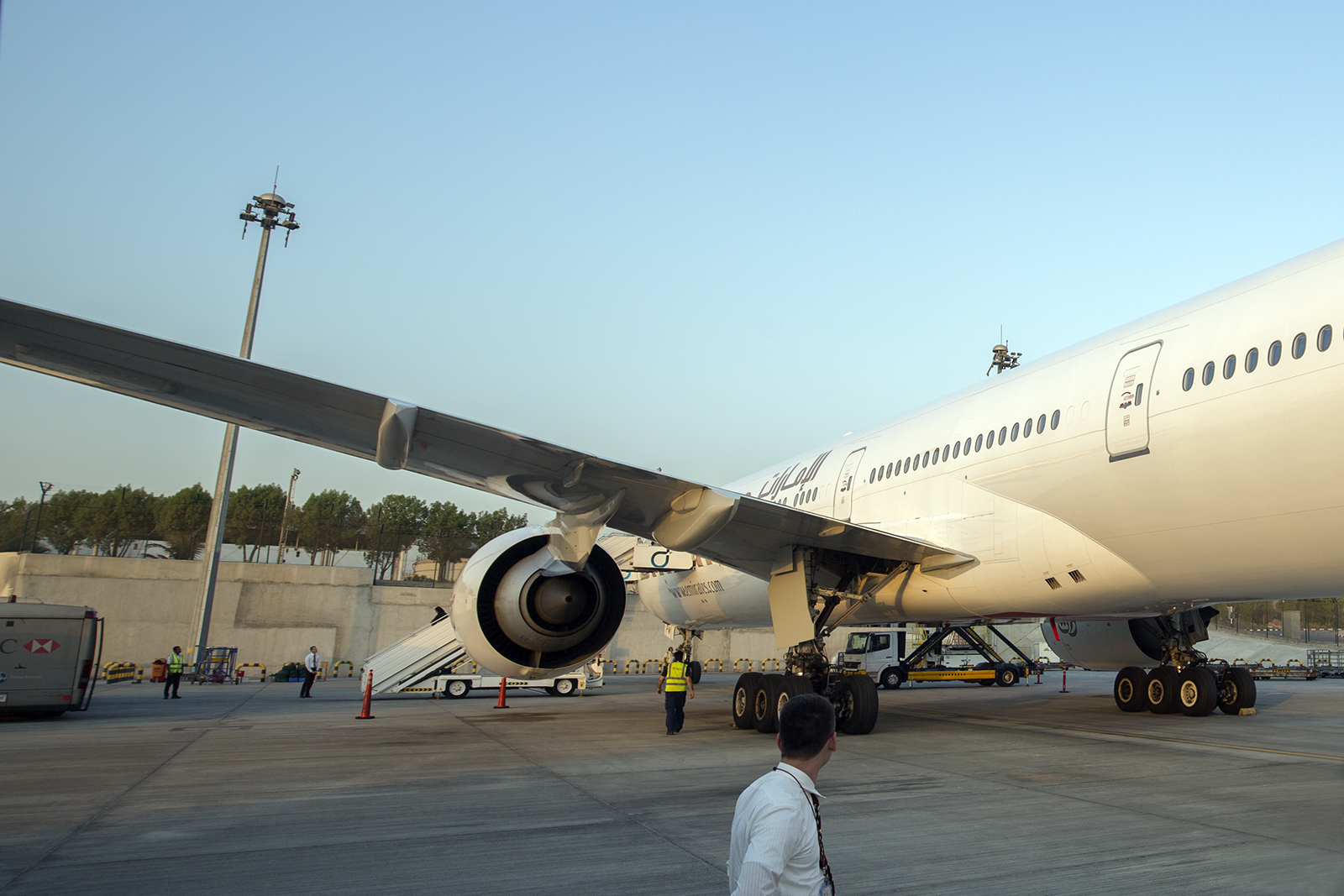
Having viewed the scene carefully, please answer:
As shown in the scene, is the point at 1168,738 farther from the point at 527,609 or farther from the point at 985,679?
the point at 985,679

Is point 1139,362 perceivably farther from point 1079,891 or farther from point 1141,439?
point 1079,891

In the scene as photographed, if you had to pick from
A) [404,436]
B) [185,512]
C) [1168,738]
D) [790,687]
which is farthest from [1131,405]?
[185,512]

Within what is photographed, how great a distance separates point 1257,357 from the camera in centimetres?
638

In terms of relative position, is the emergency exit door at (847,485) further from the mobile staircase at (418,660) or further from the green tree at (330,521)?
the green tree at (330,521)

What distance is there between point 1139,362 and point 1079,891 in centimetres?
511

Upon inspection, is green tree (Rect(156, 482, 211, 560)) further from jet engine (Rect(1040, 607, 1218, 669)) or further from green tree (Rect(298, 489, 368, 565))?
jet engine (Rect(1040, 607, 1218, 669))

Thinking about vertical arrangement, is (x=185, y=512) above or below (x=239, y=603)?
above

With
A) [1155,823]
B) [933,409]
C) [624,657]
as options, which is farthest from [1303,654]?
[1155,823]

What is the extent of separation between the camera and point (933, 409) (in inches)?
413

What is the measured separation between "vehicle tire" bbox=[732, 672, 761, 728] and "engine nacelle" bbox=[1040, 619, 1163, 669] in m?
4.76

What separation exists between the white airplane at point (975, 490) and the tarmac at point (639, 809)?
1.44 metres

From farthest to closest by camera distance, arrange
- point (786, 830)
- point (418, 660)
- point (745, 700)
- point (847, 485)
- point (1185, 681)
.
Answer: point (418, 660) → point (1185, 681) → point (847, 485) → point (745, 700) → point (786, 830)

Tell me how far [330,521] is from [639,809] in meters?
61.9

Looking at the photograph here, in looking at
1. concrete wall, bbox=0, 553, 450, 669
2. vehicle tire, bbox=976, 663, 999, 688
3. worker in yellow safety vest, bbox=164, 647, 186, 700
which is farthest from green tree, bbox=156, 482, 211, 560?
vehicle tire, bbox=976, 663, 999, 688
